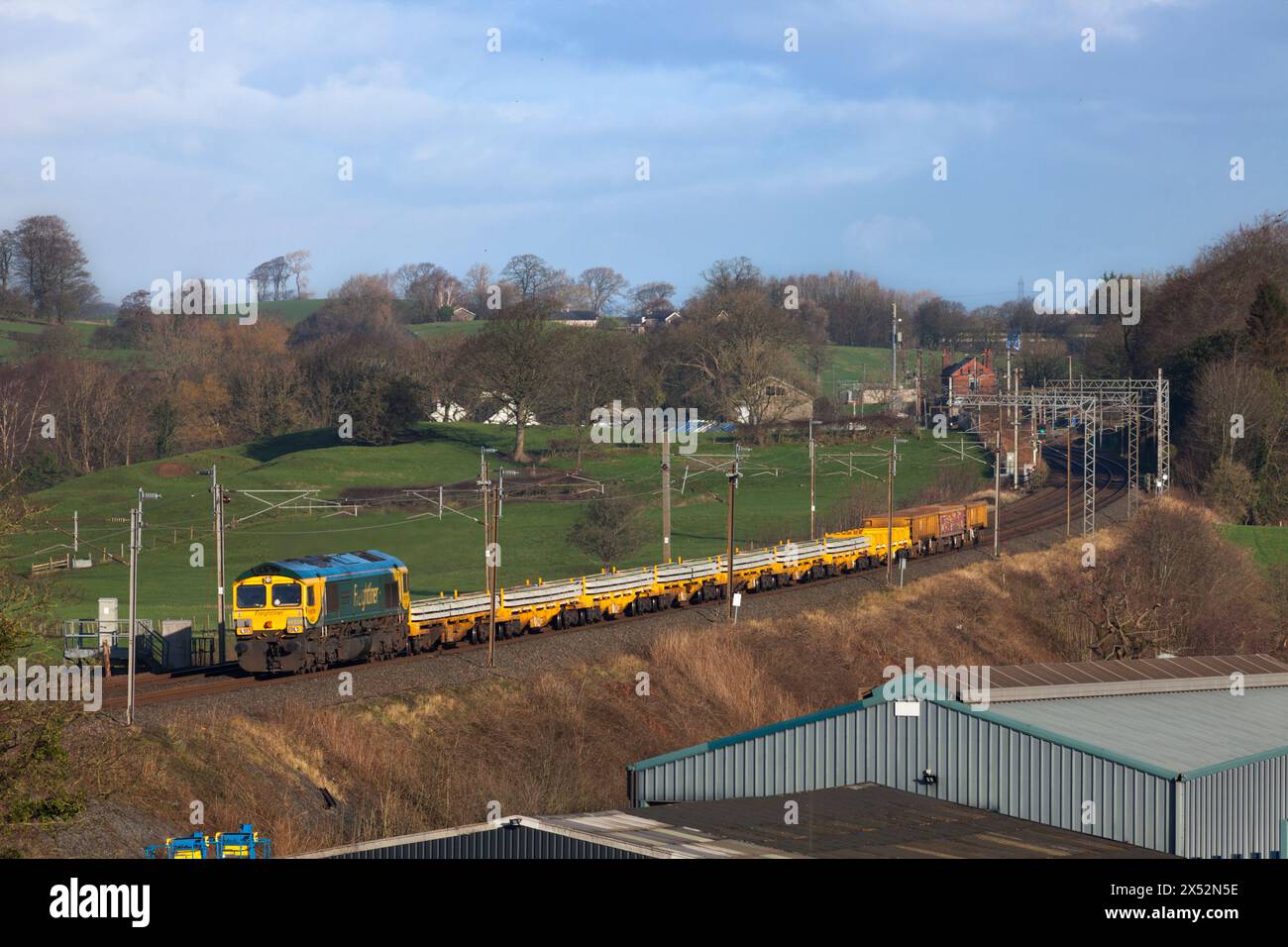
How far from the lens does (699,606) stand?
54.3 meters

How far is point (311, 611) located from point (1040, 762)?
21.1 meters

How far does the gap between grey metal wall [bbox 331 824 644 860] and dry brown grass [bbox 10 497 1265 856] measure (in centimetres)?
516

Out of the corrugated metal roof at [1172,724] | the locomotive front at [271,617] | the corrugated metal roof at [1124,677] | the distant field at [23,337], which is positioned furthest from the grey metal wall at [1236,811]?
the distant field at [23,337]

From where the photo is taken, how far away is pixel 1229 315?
109 meters

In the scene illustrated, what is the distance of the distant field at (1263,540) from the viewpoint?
77.2 m

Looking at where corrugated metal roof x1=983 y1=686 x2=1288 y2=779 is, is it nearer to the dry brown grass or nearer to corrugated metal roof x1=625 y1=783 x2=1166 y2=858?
corrugated metal roof x1=625 y1=783 x2=1166 y2=858

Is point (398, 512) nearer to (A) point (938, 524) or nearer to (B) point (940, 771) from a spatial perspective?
(A) point (938, 524)

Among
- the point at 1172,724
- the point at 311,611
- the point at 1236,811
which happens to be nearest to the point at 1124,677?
the point at 1172,724

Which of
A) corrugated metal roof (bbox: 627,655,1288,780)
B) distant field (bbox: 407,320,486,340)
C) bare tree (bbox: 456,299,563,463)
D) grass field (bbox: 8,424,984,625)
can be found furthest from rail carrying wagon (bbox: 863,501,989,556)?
distant field (bbox: 407,320,486,340)

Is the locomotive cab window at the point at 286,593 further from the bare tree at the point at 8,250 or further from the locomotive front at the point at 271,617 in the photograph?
the bare tree at the point at 8,250

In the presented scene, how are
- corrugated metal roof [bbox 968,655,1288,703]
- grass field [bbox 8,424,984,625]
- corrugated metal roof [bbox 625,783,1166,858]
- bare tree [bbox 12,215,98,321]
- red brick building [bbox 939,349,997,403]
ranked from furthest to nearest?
bare tree [bbox 12,215,98,321] < red brick building [bbox 939,349,997,403] < grass field [bbox 8,424,984,625] < corrugated metal roof [bbox 968,655,1288,703] < corrugated metal roof [bbox 625,783,1166,858]

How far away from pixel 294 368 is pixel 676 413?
34.4m

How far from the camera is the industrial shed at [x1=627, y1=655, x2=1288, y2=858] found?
74.8ft
